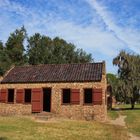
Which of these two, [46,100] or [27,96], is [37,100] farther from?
[46,100]

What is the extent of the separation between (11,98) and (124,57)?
22249 millimetres

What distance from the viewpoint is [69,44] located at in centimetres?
5975

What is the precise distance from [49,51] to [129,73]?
14.7m

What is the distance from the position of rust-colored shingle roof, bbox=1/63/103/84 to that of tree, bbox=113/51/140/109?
55.2 feet

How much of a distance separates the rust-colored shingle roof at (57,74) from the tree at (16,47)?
67.6 ft

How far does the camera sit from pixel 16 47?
55.2 metres

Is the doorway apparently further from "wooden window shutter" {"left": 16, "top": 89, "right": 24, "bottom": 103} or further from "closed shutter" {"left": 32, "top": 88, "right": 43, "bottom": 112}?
"wooden window shutter" {"left": 16, "top": 89, "right": 24, "bottom": 103}

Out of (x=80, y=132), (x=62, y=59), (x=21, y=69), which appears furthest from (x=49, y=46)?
(x=80, y=132)

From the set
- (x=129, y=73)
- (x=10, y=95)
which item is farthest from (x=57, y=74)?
(x=129, y=73)

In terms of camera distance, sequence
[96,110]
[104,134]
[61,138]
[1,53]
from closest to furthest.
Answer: [61,138]
[104,134]
[96,110]
[1,53]

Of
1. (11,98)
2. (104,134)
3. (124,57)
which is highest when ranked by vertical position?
(124,57)

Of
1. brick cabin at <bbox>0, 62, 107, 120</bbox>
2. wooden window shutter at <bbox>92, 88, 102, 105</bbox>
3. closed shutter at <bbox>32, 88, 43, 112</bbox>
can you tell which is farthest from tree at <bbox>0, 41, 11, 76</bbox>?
wooden window shutter at <bbox>92, 88, 102, 105</bbox>

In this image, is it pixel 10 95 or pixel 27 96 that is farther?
pixel 10 95

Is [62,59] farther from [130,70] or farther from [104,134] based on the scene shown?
[104,134]
